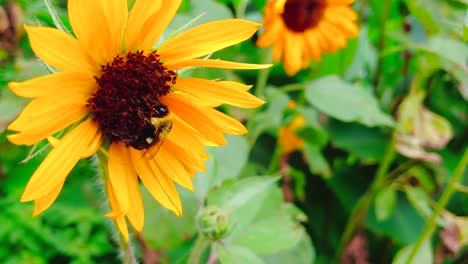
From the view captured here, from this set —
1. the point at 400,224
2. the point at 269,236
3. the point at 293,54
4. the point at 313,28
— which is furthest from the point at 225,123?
the point at 400,224

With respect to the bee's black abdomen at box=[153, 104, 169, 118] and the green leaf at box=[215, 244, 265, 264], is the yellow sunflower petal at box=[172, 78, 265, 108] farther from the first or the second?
the green leaf at box=[215, 244, 265, 264]

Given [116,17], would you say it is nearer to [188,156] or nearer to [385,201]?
[188,156]

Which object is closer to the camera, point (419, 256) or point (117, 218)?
point (117, 218)

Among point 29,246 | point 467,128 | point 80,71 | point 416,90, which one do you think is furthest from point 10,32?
point 467,128

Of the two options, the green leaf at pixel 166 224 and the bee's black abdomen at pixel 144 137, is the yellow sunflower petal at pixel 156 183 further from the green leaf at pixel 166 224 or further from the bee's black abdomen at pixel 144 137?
the green leaf at pixel 166 224

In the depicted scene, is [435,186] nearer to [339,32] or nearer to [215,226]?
[339,32]

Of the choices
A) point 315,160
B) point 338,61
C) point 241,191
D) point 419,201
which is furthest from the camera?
point 338,61

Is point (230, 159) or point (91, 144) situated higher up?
point (91, 144)

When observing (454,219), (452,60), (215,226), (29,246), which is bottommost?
(29,246)

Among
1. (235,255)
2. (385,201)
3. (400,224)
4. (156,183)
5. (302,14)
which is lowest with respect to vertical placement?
(400,224)
